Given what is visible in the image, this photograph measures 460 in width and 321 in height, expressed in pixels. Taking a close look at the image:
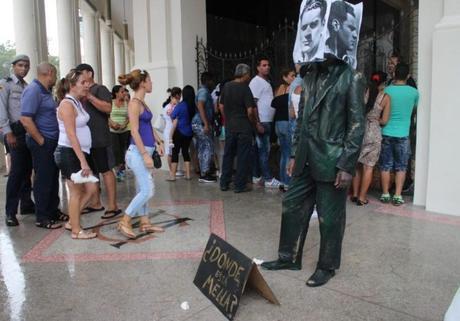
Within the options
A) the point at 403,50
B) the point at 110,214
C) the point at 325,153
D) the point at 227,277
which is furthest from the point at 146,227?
the point at 403,50

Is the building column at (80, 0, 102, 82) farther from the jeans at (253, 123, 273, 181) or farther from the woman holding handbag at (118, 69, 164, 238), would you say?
the woman holding handbag at (118, 69, 164, 238)

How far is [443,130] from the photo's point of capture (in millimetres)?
5082

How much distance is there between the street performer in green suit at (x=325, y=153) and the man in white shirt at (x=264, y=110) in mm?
3303

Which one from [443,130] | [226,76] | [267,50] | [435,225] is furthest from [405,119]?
[226,76]

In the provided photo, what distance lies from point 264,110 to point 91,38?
16501 mm

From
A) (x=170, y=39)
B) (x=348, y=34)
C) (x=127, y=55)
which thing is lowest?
(x=348, y=34)

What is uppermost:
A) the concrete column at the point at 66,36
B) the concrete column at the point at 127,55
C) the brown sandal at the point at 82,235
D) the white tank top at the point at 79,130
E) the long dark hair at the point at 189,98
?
the concrete column at the point at 127,55

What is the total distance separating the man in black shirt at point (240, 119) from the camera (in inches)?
255

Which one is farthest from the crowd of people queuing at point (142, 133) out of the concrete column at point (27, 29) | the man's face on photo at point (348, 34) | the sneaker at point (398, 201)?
the concrete column at point (27, 29)

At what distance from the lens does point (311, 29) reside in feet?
10.6

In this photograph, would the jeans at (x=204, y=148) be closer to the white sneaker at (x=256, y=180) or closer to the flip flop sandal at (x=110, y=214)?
the white sneaker at (x=256, y=180)

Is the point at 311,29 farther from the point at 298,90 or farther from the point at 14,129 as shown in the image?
the point at 14,129

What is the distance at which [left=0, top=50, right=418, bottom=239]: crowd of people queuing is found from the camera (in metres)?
4.52

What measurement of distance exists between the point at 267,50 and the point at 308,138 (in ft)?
18.5
